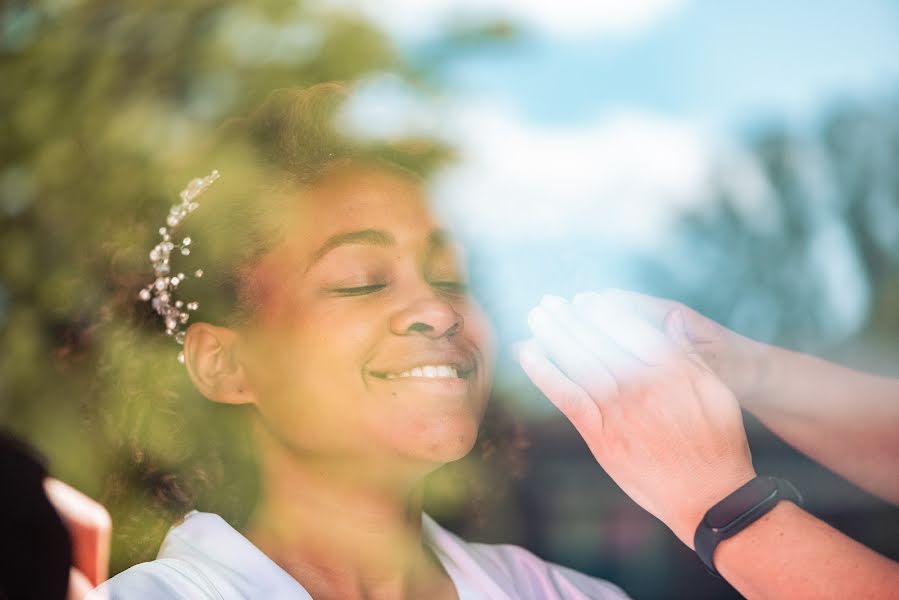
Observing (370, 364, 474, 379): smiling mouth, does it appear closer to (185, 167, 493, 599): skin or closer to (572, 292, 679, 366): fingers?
(185, 167, 493, 599): skin

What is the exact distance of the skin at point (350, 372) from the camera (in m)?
1.01

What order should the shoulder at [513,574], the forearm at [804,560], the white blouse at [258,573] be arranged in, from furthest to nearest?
the shoulder at [513,574]
the white blouse at [258,573]
the forearm at [804,560]

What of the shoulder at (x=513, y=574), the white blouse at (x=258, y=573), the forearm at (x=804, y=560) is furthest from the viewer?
the shoulder at (x=513, y=574)

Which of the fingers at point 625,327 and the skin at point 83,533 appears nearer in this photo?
the fingers at point 625,327

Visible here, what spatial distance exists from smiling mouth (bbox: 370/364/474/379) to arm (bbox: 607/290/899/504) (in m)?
0.20

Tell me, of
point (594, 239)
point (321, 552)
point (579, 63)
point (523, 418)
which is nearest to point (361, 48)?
point (579, 63)

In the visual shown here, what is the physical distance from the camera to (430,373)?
3.33 feet

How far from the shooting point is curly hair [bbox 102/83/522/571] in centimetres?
106

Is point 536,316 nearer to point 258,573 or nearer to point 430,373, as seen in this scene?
point 430,373

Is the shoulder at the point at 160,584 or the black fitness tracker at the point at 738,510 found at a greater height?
the black fitness tracker at the point at 738,510

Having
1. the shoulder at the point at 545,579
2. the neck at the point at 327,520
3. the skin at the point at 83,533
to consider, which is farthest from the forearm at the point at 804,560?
the skin at the point at 83,533

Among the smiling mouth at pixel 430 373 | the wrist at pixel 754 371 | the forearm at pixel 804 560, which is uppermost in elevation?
the smiling mouth at pixel 430 373

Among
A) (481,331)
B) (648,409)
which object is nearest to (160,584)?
(481,331)

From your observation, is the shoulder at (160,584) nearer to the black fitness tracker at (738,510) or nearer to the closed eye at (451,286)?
the closed eye at (451,286)
